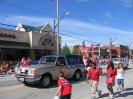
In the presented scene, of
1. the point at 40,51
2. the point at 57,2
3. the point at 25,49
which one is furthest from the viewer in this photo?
the point at 40,51

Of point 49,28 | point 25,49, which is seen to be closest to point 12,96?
point 25,49

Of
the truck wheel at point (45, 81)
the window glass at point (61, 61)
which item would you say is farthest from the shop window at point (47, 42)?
the truck wheel at point (45, 81)

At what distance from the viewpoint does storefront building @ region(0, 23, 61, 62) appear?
31.3 metres

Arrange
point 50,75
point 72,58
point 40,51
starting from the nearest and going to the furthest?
point 50,75 → point 72,58 → point 40,51

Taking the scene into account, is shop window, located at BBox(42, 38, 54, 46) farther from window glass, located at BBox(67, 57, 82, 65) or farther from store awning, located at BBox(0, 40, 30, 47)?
window glass, located at BBox(67, 57, 82, 65)

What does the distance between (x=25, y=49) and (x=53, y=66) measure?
82.3 feet

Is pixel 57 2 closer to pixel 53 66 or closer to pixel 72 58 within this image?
pixel 72 58

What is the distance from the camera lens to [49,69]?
10.9 meters

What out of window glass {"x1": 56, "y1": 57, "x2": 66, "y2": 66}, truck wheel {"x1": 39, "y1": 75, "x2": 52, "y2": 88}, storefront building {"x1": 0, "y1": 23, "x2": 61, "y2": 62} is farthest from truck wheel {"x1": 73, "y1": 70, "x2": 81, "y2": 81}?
storefront building {"x1": 0, "y1": 23, "x2": 61, "y2": 62}

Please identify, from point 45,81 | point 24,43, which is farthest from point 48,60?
point 24,43

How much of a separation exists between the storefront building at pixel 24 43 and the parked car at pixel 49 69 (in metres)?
17.9

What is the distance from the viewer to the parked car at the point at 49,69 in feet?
33.6

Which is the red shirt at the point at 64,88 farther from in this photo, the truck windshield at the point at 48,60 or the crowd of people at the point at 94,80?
the truck windshield at the point at 48,60

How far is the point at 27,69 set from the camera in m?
10.4
